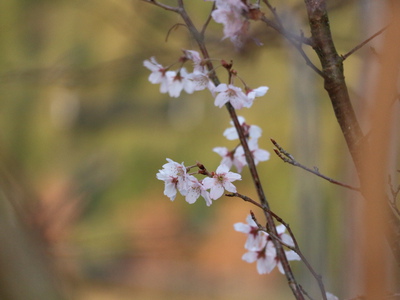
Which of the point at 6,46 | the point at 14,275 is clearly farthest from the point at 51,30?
the point at 14,275

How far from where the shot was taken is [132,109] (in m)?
7.35

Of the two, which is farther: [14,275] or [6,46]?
[6,46]

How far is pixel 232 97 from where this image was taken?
904 mm

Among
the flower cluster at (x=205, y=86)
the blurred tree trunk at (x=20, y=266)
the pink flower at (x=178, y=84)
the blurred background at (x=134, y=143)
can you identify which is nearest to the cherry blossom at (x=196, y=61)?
the flower cluster at (x=205, y=86)

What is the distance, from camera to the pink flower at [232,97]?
0.89 meters

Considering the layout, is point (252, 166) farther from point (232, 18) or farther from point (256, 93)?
point (232, 18)

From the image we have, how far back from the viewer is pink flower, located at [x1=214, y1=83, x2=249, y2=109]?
2.91 ft

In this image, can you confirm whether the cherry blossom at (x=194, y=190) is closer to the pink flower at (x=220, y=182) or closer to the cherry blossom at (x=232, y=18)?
the pink flower at (x=220, y=182)

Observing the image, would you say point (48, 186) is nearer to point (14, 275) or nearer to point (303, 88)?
point (303, 88)

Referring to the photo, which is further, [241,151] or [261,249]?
[241,151]

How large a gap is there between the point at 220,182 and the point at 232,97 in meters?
0.16

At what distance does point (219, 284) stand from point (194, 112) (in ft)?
7.99

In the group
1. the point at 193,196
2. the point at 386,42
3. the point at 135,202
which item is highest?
the point at 135,202

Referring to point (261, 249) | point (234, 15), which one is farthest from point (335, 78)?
point (261, 249)
